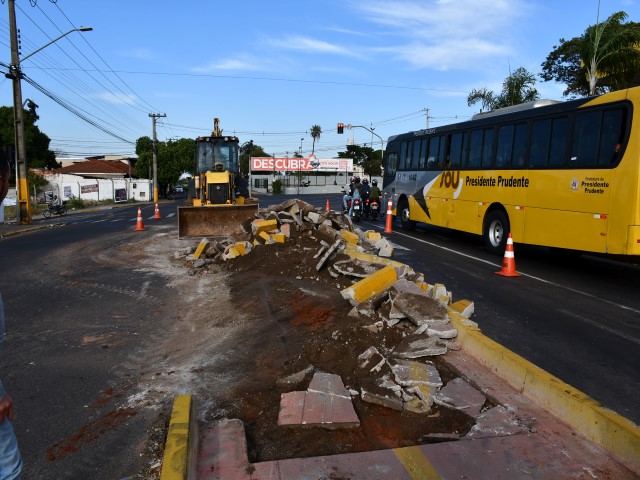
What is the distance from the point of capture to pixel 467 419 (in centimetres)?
408

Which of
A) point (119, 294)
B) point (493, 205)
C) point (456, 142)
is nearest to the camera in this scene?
point (119, 294)

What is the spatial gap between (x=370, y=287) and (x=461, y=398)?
8.21 feet

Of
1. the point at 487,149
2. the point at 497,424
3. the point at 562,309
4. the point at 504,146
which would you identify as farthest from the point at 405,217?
the point at 497,424

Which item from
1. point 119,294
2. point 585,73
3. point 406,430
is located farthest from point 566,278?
point 585,73

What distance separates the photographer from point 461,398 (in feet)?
14.1

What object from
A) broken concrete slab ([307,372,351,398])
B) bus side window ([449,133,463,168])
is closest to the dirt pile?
broken concrete slab ([307,372,351,398])

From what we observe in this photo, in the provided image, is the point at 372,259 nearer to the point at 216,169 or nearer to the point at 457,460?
the point at 457,460

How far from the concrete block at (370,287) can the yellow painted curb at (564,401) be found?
1431mm

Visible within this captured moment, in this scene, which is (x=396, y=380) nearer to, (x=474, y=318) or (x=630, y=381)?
(x=630, y=381)

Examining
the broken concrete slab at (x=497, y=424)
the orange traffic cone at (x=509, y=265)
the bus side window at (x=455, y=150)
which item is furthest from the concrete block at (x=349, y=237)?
the broken concrete slab at (x=497, y=424)

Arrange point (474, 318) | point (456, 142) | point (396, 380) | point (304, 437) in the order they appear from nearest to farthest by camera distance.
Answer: point (304, 437) < point (396, 380) < point (474, 318) < point (456, 142)

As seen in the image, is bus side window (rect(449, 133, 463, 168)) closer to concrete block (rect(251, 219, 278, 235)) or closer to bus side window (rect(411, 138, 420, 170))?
bus side window (rect(411, 138, 420, 170))

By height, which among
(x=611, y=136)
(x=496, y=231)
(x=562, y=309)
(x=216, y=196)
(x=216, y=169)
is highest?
(x=611, y=136)

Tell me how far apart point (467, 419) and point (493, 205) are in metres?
9.85
